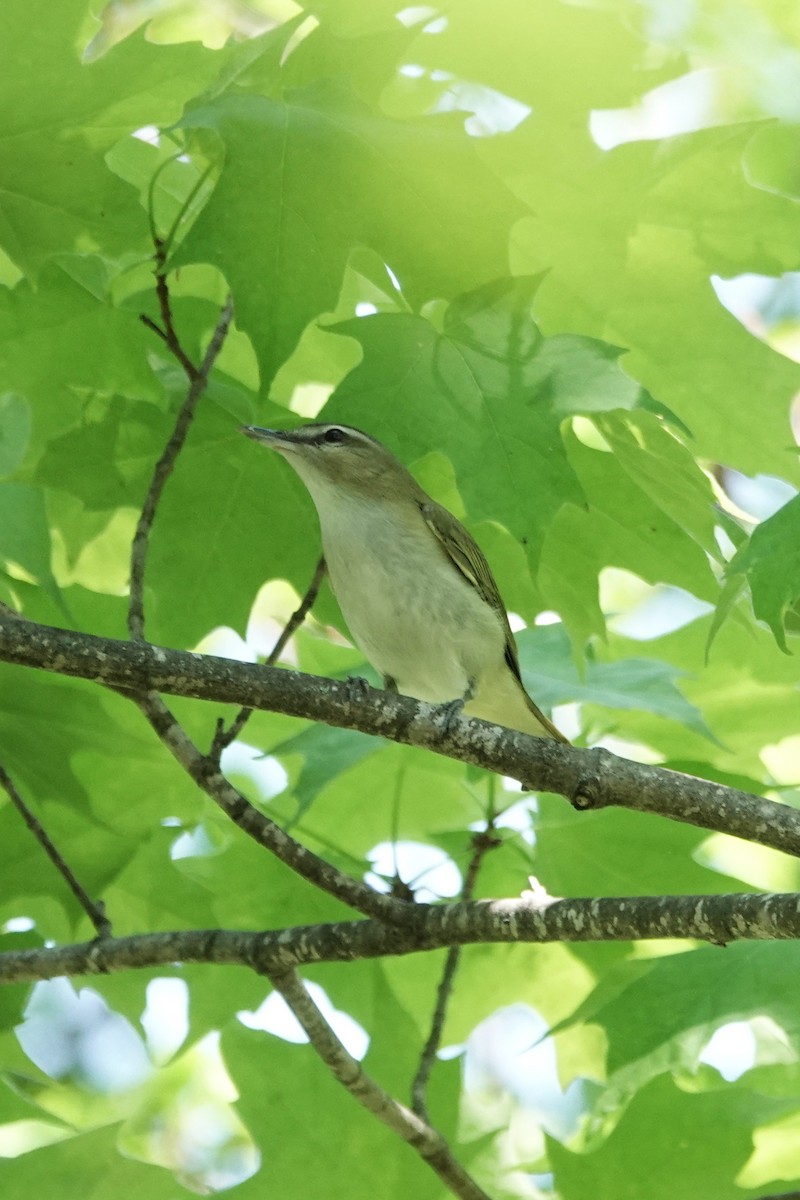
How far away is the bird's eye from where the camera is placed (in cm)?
357

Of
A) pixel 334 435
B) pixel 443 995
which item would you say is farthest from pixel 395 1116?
pixel 334 435

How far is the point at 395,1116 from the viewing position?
279cm

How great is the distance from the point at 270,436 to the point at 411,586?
0.96 m

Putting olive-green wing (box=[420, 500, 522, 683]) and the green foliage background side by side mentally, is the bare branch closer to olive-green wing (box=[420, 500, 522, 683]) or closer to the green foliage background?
the green foliage background

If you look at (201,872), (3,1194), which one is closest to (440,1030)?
(201,872)

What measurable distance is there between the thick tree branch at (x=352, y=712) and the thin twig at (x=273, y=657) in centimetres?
15

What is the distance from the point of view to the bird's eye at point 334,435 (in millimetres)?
3571

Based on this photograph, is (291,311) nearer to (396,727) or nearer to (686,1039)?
(396,727)

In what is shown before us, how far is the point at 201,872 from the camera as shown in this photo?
333 cm

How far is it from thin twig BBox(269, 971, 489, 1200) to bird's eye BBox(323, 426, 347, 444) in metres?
1.57

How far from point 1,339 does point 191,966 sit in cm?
162

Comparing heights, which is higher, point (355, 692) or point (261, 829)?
point (355, 692)

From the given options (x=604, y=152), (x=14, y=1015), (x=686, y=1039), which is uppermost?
(x=604, y=152)

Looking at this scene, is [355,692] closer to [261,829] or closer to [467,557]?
[261,829]
